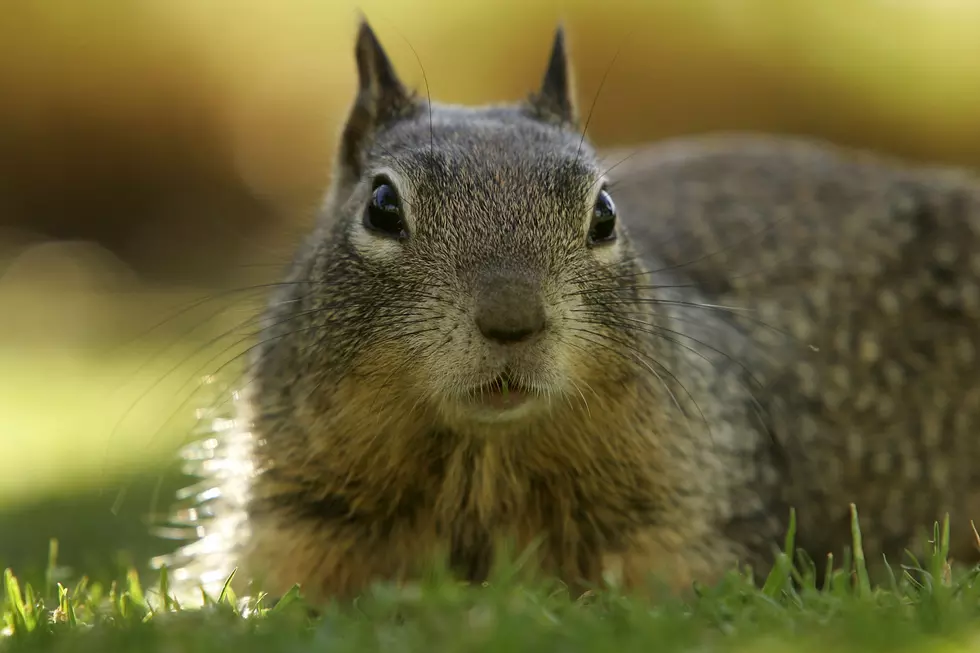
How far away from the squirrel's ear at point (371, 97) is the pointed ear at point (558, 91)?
1.90 ft

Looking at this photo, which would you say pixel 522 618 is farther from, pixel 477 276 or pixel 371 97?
pixel 371 97

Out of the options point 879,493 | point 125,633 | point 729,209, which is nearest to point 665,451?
point 879,493

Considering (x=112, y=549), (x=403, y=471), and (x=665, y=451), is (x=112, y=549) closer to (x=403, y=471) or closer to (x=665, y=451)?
(x=403, y=471)

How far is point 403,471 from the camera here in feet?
14.4

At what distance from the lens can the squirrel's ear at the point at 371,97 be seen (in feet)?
17.1

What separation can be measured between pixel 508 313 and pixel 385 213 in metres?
0.89

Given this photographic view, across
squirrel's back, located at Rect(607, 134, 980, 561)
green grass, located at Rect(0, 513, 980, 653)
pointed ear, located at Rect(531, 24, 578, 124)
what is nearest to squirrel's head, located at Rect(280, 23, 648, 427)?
pointed ear, located at Rect(531, 24, 578, 124)

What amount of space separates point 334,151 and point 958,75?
13.9 meters

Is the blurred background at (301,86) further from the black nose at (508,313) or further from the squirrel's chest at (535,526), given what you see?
the black nose at (508,313)

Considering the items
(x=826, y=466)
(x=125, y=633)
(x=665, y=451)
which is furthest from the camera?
(x=826, y=466)

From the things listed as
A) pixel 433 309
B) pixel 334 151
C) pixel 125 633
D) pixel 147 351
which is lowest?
Answer: pixel 147 351

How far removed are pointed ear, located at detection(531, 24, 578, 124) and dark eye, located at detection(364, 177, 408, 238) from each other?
43.9 inches

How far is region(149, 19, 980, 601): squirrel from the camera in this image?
4.09 m

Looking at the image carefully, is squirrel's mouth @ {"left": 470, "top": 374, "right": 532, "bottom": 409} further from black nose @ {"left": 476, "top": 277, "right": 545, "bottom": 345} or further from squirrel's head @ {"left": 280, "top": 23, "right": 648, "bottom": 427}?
black nose @ {"left": 476, "top": 277, "right": 545, "bottom": 345}
